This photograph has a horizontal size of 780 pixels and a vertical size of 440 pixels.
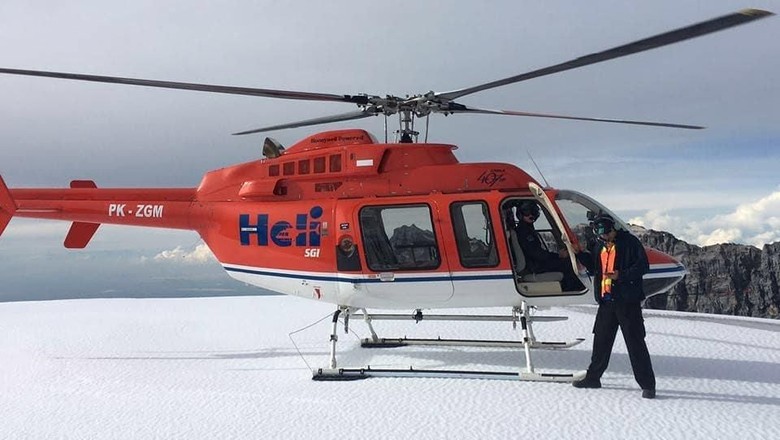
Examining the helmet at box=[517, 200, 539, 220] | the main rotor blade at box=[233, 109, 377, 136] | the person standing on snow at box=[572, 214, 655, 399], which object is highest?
the main rotor blade at box=[233, 109, 377, 136]

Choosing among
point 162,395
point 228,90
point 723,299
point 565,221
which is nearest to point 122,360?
point 162,395

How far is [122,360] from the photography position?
303 inches

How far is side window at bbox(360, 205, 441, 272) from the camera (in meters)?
6.84

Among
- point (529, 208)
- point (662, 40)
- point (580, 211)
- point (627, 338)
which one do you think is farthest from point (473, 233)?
point (662, 40)

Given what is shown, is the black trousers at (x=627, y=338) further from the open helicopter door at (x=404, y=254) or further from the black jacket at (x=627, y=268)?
the open helicopter door at (x=404, y=254)

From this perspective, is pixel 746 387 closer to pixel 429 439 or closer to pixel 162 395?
pixel 429 439

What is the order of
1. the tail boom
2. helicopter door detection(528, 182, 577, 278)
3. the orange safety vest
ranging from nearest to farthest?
the orange safety vest
helicopter door detection(528, 182, 577, 278)
the tail boom

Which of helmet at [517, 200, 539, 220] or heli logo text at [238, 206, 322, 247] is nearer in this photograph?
helmet at [517, 200, 539, 220]

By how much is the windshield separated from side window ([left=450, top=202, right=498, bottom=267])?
89 cm

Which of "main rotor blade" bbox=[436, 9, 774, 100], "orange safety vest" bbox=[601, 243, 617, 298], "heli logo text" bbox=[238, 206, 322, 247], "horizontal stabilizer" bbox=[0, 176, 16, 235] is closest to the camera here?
"main rotor blade" bbox=[436, 9, 774, 100]

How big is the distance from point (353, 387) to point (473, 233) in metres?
2.32

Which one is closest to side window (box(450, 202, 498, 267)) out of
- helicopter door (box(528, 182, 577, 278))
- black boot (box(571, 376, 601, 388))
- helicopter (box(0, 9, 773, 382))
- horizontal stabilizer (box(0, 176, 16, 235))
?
helicopter (box(0, 9, 773, 382))

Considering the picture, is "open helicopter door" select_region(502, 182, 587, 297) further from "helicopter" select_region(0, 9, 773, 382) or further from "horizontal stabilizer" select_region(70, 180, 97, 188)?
"horizontal stabilizer" select_region(70, 180, 97, 188)

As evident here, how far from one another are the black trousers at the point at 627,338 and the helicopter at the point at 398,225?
41cm
